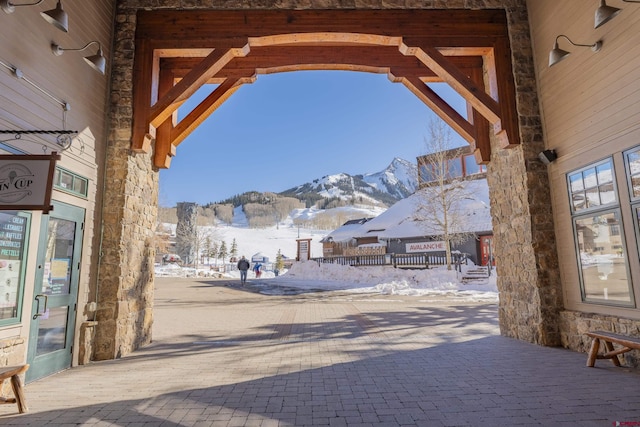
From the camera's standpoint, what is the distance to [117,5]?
610cm

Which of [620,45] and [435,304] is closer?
[620,45]

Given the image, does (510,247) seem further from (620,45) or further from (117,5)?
(117,5)

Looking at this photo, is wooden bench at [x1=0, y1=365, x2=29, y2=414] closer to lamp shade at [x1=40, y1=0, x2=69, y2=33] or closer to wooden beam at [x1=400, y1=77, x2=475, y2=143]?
lamp shade at [x1=40, y1=0, x2=69, y2=33]

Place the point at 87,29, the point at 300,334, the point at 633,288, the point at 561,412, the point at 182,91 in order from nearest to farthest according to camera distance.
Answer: the point at 561,412
the point at 633,288
the point at 87,29
the point at 182,91
the point at 300,334

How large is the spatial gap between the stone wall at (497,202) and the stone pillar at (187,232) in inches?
1505

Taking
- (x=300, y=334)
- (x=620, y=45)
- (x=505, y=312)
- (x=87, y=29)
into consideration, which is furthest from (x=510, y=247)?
(x=87, y=29)

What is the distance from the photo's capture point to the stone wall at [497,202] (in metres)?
5.47

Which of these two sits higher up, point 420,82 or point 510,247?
point 420,82

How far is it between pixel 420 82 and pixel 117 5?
19.0 feet

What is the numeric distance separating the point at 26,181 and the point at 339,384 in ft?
12.3

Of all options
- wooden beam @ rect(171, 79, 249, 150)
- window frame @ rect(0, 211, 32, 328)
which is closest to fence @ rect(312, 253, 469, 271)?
wooden beam @ rect(171, 79, 249, 150)

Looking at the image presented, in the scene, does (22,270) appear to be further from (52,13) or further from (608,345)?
(608,345)

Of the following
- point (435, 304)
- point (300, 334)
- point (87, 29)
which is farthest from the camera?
point (435, 304)

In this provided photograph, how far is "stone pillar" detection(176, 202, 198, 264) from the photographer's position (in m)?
43.5
